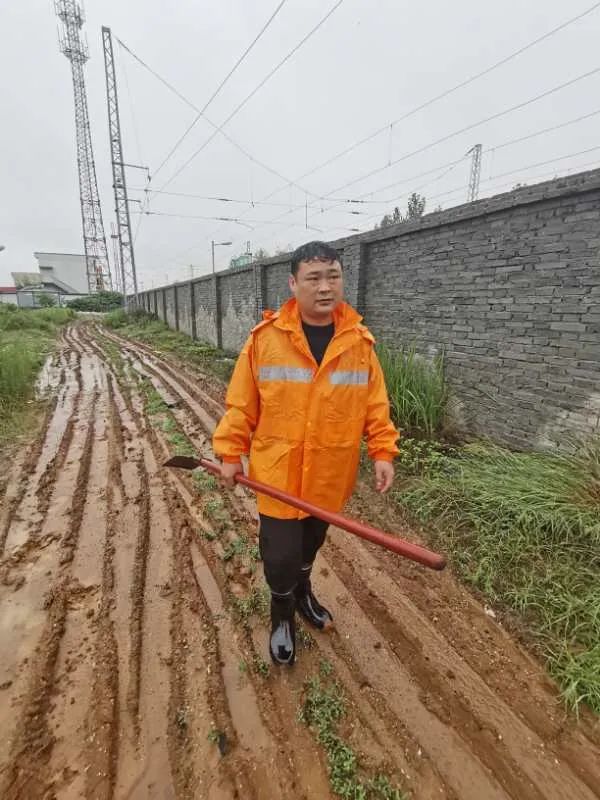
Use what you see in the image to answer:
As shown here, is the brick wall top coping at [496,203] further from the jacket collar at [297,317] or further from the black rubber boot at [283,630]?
the black rubber boot at [283,630]

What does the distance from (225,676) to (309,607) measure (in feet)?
1.67

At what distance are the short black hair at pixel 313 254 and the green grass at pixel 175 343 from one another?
20.4 feet

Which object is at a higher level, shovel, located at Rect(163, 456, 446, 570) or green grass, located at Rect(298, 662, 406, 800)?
shovel, located at Rect(163, 456, 446, 570)

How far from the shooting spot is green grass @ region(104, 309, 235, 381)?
909 cm

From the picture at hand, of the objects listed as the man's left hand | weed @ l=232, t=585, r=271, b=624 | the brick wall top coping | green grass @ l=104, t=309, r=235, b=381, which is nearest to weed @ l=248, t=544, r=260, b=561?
weed @ l=232, t=585, r=271, b=624

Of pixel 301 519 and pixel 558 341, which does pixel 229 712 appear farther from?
pixel 558 341

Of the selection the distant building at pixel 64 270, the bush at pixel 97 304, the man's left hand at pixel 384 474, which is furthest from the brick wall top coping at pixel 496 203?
the distant building at pixel 64 270

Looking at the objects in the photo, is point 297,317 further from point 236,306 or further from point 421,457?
point 236,306

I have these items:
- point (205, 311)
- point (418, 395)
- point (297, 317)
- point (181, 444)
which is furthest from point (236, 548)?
point (205, 311)

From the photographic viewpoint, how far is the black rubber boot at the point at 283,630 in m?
1.73

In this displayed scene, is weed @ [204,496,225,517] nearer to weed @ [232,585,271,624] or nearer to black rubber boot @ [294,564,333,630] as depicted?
weed @ [232,585,271,624]

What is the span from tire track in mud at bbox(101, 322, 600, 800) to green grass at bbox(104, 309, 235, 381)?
248 inches

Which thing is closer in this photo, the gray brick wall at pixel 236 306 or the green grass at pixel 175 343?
the green grass at pixel 175 343

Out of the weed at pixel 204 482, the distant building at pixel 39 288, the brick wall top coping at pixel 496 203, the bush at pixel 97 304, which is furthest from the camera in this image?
the distant building at pixel 39 288
